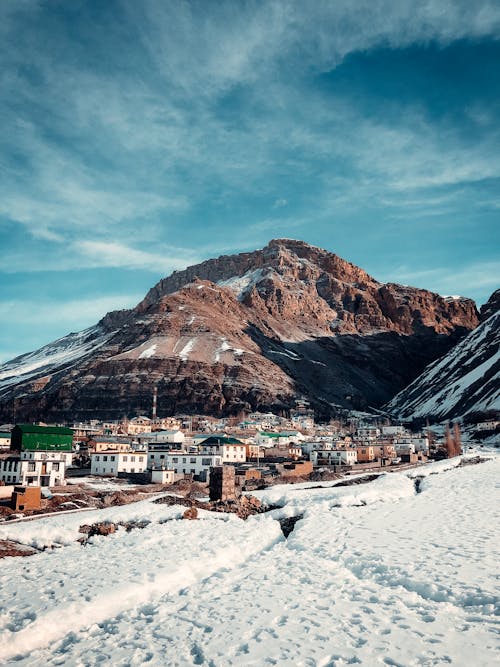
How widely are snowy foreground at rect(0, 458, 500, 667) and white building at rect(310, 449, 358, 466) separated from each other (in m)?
57.0

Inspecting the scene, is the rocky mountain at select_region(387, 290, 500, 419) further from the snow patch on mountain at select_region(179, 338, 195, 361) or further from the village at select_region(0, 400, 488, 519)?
the snow patch on mountain at select_region(179, 338, 195, 361)

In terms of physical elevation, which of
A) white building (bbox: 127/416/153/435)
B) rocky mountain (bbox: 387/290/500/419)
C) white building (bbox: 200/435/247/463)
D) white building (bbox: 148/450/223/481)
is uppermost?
rocky mountain (bbox: 387/290/500/419)

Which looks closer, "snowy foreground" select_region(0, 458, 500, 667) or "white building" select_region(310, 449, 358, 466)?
"snowy foreground" select_region(0, 458, 500, 667)

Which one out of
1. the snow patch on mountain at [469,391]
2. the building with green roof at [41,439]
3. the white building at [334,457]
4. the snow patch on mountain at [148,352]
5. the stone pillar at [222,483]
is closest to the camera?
the stone pillar at [222,483]

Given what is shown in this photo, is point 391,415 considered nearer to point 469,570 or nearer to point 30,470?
point 30,470

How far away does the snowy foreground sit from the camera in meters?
10.7

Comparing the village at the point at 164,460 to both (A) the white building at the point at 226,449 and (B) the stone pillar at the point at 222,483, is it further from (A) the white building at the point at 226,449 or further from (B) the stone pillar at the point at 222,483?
(B) the stone pillar at the point at 222,483

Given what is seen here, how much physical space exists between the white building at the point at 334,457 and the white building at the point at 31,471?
38595mm

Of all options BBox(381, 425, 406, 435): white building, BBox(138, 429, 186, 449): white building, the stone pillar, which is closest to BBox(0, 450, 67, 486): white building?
the stone pillar

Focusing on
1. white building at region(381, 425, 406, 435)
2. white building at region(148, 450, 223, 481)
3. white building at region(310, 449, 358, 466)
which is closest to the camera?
white building at region(148, 450, 223, 481)

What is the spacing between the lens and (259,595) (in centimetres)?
1412

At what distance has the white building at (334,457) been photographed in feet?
264

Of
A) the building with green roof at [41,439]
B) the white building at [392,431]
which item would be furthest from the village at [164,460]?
the white building at [392,431]

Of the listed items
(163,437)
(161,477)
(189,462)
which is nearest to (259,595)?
(161,477)
